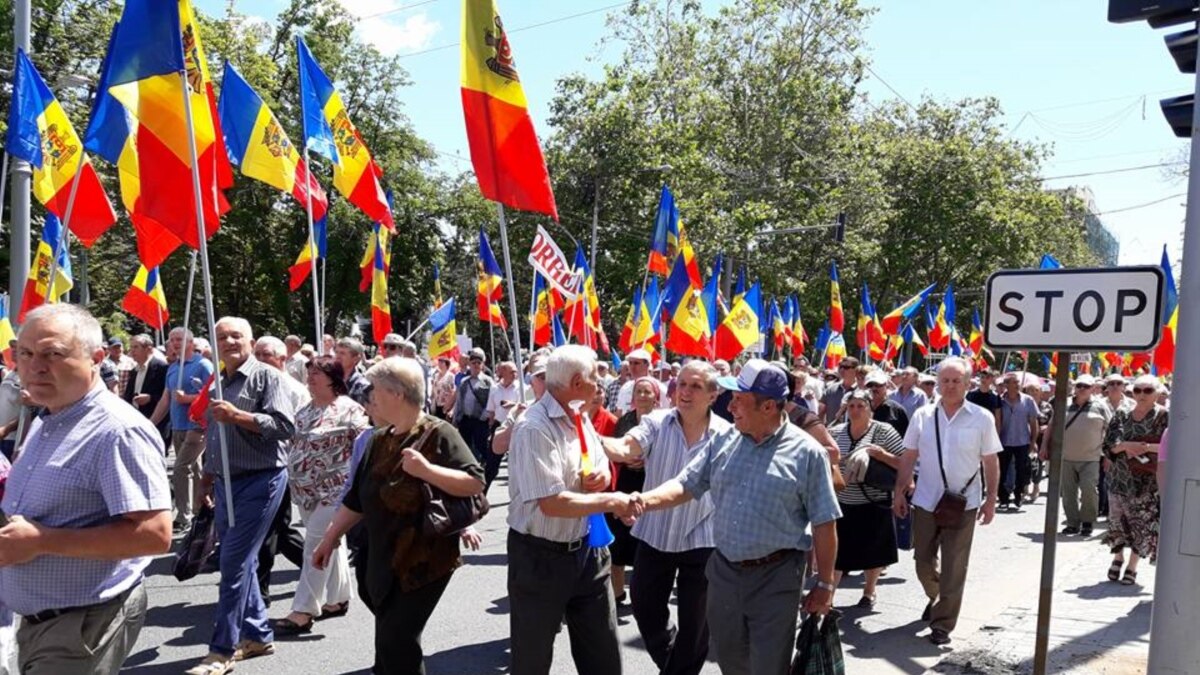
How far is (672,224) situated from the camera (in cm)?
1578

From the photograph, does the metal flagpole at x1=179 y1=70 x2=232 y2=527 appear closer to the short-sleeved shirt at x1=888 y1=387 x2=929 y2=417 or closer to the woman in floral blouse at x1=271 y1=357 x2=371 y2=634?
the woman in floral blouse at x1=271 y1=357 x2=371 y2=634

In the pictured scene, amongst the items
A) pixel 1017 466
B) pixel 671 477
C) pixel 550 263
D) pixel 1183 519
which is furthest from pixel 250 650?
pixel 1017 466

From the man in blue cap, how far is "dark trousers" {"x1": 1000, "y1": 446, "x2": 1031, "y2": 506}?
1091cm

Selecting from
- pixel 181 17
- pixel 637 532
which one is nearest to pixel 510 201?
pixel 637 532

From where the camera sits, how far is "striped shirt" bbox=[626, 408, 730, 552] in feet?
17.4

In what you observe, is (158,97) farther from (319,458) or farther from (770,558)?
(770,558)

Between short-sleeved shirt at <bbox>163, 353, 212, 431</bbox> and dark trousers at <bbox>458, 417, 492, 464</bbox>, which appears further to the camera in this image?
dark trousers at <bbox>458, 417, 492, 464</bbox>

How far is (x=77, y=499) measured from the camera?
304 centimetres

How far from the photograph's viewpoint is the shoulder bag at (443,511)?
4.27 m

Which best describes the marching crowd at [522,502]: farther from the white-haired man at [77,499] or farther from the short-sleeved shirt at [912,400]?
the short-sleeved shirt at [912,400]

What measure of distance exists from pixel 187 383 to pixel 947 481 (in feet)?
23.9

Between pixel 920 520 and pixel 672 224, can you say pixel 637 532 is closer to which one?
pixel 920 520

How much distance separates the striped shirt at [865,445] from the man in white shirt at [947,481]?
94mm

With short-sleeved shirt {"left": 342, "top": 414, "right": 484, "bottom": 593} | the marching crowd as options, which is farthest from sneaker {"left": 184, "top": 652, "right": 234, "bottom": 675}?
short-sleeved shirt {"left": 342, "top": 414, "right": 484, "bottom": 593}
